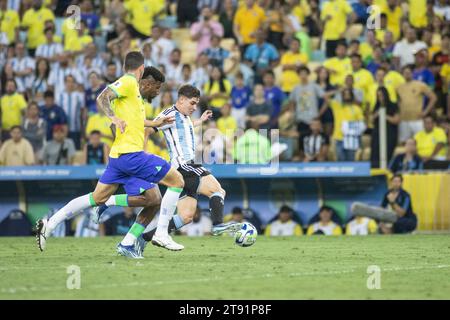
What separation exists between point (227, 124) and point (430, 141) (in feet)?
12.0

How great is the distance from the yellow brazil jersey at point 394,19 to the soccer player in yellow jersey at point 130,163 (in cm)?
1179

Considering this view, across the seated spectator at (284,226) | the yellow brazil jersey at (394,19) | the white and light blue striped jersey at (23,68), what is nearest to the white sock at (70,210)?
the seated spectator at (284,226)

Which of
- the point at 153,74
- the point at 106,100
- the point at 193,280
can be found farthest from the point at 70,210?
the point at 193,280

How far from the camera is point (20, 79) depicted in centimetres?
2319

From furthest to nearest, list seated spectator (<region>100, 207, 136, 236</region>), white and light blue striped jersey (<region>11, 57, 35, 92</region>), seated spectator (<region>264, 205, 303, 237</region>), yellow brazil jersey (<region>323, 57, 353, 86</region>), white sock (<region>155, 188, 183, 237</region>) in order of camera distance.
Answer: white and light blue striped jersey (<region>11, 57, 35, 92</region>), yellow brazil jersey (<region>323, 57, 353, 86</region>), seated spectator (<region>100, 207, 136, 236</region>), seated spectator (<region>264, 205, 303, 237</region>), white sock (<region>155, 188, 183, 237</region>)

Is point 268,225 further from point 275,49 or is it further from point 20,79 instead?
point 20,79

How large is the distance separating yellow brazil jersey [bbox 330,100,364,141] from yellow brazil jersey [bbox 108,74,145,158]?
9.01 m

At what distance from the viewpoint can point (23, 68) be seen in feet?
76.2

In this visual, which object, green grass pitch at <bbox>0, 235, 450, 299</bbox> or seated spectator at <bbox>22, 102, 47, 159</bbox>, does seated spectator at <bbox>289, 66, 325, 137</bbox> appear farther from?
green grass pitch at <bbox>0, 235, 450, 299</bbox>

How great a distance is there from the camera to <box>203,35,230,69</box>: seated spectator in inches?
900

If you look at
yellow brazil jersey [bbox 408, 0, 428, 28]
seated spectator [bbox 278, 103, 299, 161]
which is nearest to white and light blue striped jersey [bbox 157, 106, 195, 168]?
seated spectator [bbox 278, 103, 299, 161]

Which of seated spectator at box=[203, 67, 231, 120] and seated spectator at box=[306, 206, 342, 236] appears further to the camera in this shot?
seated spectator at box=[203, 67, 231, 120]

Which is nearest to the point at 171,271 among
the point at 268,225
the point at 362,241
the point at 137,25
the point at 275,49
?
the point at 362,241
